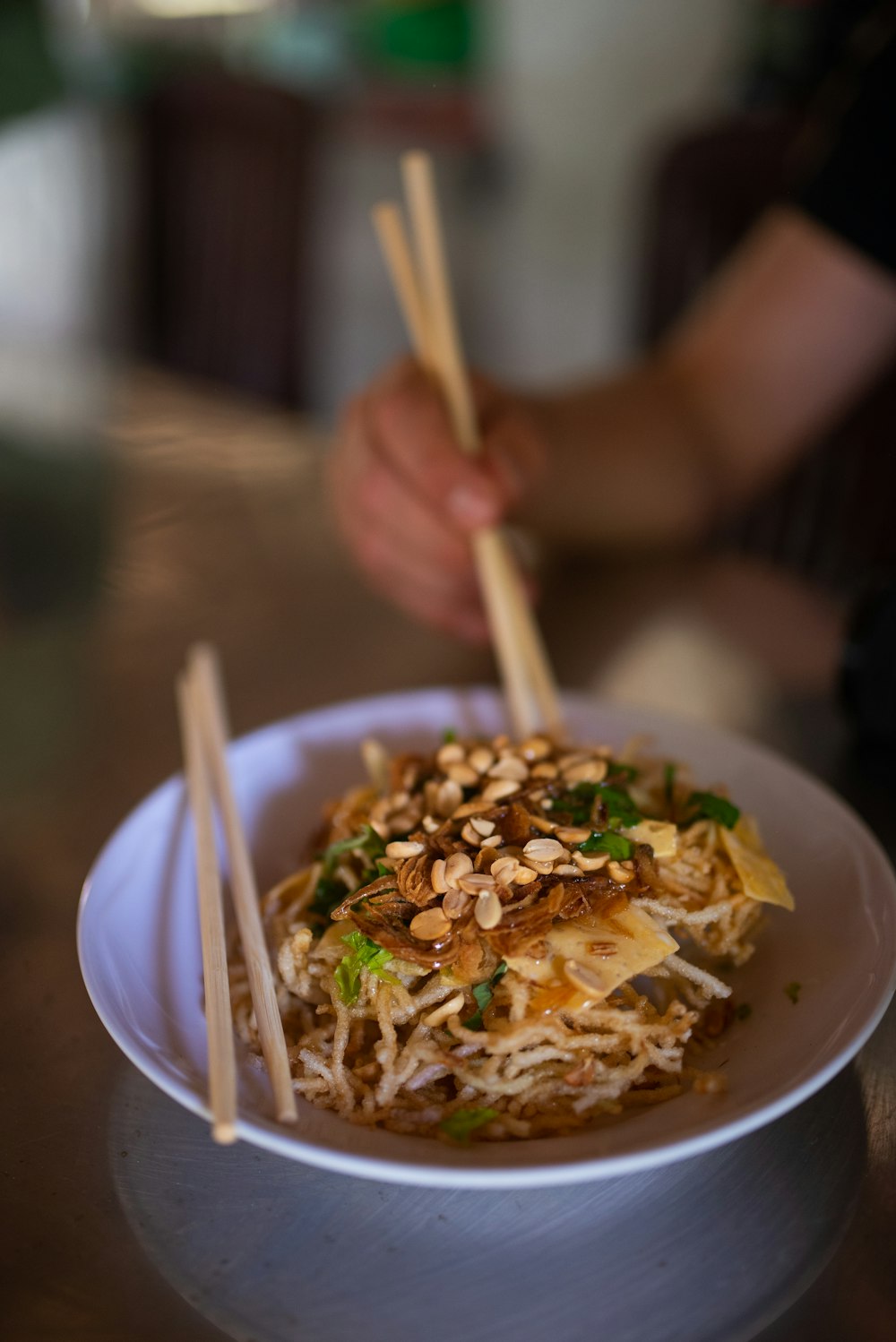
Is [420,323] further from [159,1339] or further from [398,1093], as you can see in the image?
[159,1339]

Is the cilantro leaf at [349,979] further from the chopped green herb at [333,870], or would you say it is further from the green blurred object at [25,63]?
the green blurred object at [25,63]

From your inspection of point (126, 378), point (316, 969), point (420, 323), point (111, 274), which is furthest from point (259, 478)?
point (111, 274)

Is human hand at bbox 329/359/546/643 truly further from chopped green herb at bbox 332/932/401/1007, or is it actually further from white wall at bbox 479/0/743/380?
white wall at bbox 479/0/743/380

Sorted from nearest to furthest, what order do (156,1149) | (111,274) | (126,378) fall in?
(156,1149)
(126,378)
(111,274)

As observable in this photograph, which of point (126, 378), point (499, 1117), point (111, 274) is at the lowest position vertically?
point (111, 274)

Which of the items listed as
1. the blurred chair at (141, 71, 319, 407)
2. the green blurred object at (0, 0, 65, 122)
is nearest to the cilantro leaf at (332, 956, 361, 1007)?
the blurred chair at (141, 71, 319, 407)

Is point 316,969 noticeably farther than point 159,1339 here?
Yes

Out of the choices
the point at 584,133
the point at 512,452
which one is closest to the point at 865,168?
the point at 512,452

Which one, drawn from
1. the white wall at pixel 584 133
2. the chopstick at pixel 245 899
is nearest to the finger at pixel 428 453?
the chopstick at pixel 245 899
